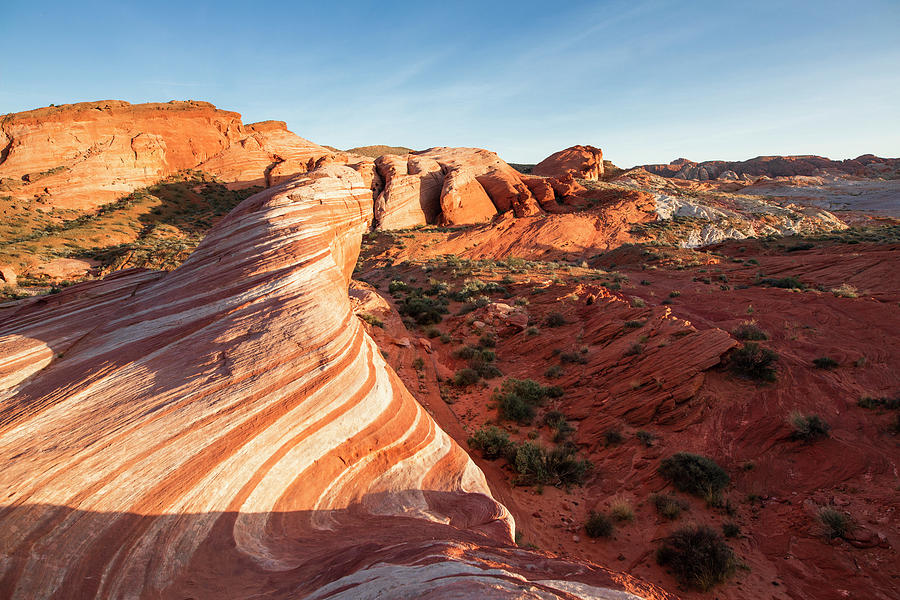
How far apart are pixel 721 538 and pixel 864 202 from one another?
67719mm

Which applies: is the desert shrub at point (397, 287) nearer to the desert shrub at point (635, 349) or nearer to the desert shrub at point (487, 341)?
the desert shrub at point (487, 341)

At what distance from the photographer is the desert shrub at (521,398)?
9.34m

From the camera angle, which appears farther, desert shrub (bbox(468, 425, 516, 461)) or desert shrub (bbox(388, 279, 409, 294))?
desert shrub (bbox(388, 279, 409, 294))

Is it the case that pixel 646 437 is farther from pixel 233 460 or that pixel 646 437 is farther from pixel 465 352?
pixel 233 460

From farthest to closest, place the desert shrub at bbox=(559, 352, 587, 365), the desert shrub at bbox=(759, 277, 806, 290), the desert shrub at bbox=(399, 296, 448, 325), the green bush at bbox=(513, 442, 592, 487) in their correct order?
the desert shrub at bbox=(759, 277, 806, 290) → the desert shrub at bbox=(399, 296, 448, 325) → the desert shrub at bbox=(559, 352, 587, 365) → the green bush at bbox=(513, 442, 592, 487)

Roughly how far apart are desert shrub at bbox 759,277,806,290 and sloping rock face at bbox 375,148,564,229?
22.6 metres

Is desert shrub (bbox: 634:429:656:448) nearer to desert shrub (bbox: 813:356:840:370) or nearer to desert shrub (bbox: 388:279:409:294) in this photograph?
desert shrub (bbox: 813:356:840:370)

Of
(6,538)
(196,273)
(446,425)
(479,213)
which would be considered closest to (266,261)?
(196,273)

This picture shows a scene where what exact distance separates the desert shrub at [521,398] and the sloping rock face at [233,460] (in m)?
3.49

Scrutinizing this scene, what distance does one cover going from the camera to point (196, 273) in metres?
6.73

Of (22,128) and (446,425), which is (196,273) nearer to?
(446,425)

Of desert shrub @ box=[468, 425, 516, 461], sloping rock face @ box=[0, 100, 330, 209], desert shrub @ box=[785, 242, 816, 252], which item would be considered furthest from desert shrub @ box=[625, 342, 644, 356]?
sloping rock face @ box=[0, 100, 330, 209]

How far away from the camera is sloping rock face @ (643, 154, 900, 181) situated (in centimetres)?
8262

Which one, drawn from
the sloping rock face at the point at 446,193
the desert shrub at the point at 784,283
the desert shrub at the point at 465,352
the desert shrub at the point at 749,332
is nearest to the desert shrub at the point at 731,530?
the desert shrub at the point at 749,332
